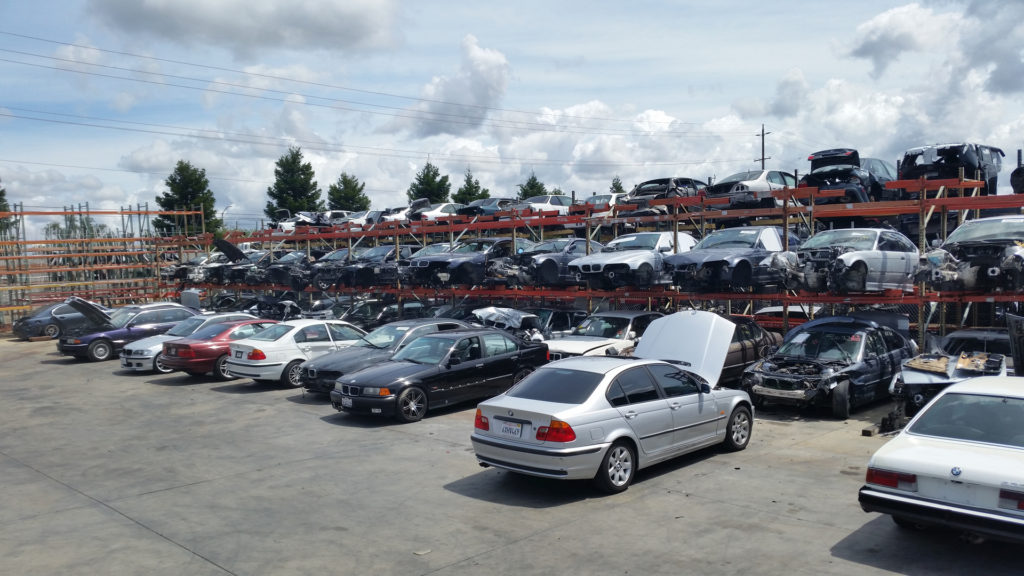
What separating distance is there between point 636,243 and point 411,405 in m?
8.06

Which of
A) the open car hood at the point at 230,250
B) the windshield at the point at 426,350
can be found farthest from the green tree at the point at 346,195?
the windshield at the point at 426,350

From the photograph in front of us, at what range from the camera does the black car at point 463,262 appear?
20.0 meters

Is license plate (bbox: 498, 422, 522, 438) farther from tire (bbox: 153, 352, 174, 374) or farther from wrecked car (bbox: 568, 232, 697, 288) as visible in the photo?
tire (bbox: 153, 352, 174, 374)

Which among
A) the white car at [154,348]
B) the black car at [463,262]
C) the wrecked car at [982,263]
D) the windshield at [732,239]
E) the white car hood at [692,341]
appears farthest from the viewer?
the black car at [463,262]

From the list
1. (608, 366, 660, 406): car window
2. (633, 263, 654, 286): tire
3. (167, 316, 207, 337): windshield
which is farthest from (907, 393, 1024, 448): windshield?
(167, 316, 207, 337): windshield

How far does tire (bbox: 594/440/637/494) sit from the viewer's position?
759 centimetres

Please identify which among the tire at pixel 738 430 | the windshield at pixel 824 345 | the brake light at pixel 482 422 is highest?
the windshield at pixel 824 345

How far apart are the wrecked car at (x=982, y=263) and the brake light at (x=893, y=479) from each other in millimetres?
7984

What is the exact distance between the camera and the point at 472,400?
13.1m

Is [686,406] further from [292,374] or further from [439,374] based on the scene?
[292,374]

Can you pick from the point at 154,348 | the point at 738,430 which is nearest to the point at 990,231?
the point at 738,430

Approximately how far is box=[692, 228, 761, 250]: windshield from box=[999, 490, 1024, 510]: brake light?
33.8ft

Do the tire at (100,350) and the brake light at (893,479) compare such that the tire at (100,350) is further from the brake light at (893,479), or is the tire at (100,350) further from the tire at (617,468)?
the brake light at (893,479)

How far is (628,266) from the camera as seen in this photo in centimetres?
1600
